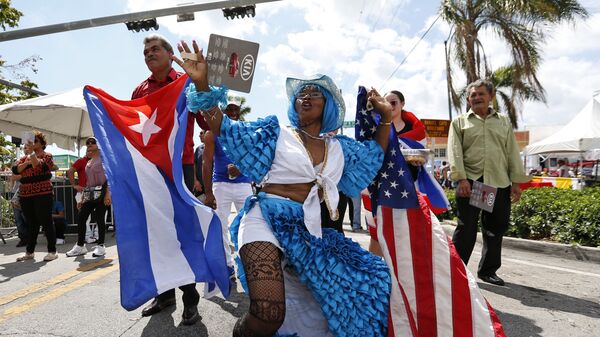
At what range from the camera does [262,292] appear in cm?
225

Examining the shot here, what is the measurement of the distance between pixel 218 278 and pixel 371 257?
985 millimetres

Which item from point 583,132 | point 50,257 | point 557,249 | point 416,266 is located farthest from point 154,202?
point 583,132

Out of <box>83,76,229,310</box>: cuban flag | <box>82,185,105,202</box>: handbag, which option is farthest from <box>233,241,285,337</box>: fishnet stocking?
<box>82,185,105,202</box>: handbag

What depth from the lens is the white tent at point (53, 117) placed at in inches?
356

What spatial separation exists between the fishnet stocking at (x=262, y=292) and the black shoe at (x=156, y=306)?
149 centimetres

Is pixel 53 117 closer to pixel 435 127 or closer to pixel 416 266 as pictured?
pixel 435 127

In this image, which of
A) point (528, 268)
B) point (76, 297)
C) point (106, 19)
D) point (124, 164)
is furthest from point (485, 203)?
point (106, 19)

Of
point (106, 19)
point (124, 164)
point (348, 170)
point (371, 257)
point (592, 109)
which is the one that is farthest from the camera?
point (592, 109)

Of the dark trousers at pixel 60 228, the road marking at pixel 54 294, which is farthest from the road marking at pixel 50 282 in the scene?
the dark trousers at pixel 60 228

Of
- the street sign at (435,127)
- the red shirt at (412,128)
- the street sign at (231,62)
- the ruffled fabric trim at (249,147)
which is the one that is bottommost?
the ruffled fabric trim at (249,147)

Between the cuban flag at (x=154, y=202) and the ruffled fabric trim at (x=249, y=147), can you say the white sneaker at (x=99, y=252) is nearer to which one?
the cuban flag at (x=154, y=202)

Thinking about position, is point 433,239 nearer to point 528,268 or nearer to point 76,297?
point 76,297

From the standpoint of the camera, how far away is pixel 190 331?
319 centimetres

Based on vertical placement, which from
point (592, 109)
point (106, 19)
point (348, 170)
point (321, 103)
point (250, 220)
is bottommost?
point (250, 220)
